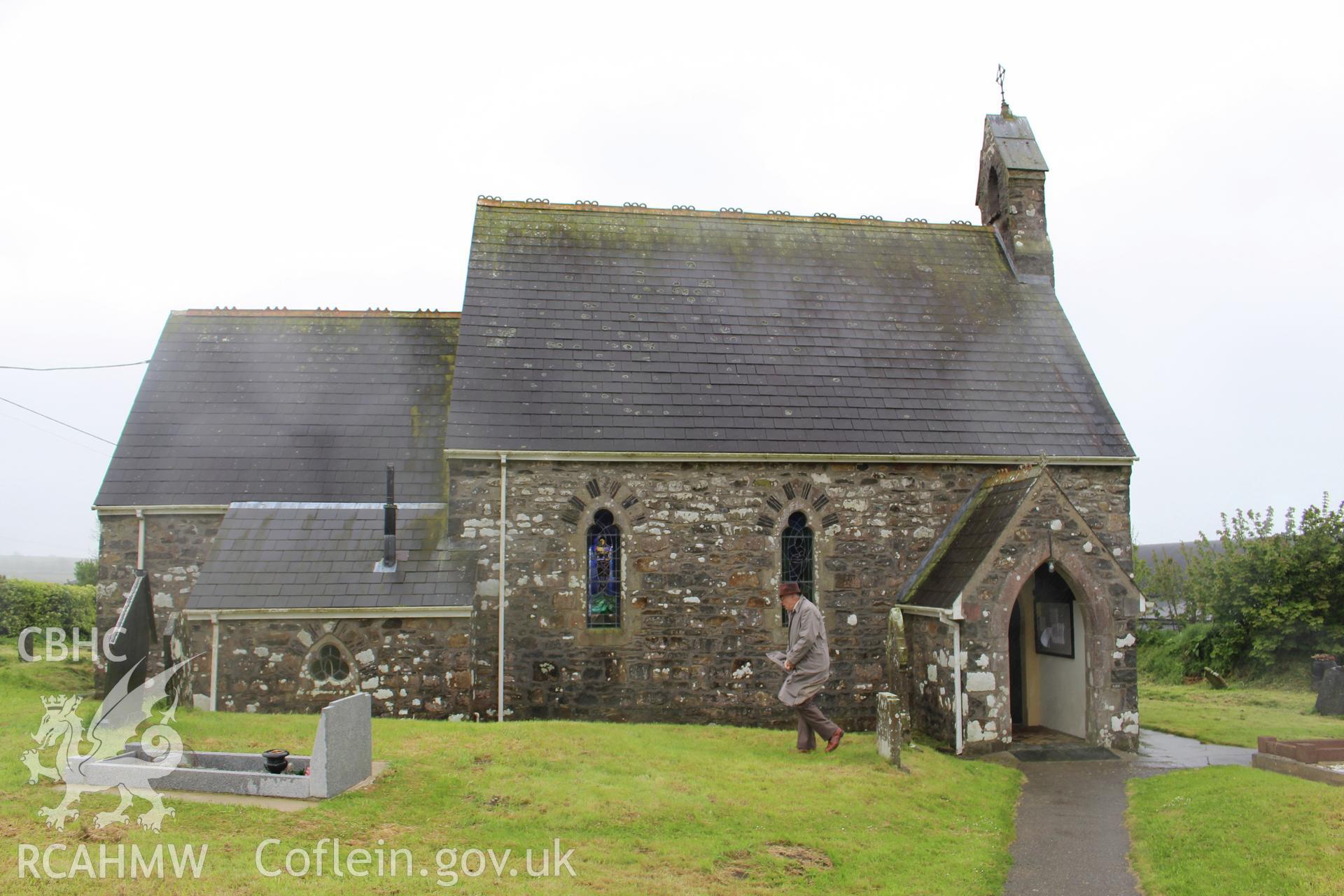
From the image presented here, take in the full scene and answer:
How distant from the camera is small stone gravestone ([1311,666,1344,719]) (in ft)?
60.0

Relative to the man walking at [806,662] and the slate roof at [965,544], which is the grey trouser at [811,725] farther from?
the slate roof at [965,544]

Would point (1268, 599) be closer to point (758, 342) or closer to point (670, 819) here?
point (758, 342)

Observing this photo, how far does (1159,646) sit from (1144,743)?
41.9ft

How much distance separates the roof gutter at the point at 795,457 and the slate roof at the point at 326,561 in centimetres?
164

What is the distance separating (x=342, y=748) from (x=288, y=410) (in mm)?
10841

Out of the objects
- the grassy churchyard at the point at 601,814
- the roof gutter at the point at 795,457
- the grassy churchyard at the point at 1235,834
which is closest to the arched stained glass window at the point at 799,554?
the roof gutter at the point at 795,457

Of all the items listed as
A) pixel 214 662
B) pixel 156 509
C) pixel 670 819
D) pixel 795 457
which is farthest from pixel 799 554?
pixel 156 509

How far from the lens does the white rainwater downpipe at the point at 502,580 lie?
15344mm

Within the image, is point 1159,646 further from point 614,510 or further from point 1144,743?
point 614,510

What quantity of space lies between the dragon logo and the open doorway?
12190 millimetres

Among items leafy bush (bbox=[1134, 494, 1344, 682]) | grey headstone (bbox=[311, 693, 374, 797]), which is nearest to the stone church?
grey headstone (bbox=[311, 693, 374, 797])

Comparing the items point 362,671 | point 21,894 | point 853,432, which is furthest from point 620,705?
point 21,894

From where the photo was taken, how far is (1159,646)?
2697cm

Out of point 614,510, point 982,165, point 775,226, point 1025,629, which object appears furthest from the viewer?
point 982,165
